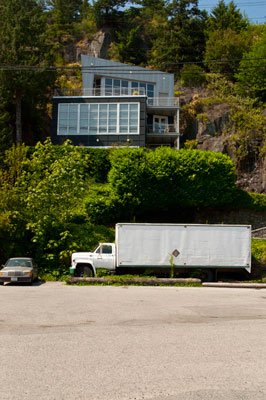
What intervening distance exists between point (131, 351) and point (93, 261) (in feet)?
45.0

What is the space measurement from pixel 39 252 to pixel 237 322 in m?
15.4

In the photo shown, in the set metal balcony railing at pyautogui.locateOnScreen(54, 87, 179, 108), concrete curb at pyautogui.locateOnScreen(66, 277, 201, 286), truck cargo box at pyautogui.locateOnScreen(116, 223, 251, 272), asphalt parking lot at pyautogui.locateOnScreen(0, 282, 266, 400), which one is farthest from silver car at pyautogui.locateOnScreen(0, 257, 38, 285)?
metal balcony railing at pyautogui.locateOnScreen(54, 87, 179, 108)

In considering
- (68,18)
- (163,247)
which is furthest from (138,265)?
(68,18)

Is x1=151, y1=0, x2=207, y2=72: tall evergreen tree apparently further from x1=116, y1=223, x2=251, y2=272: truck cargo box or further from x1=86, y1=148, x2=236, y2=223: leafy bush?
x1=116, y1=223, x2=251, y2=272: truck cargo box

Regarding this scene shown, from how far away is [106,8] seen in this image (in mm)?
67750

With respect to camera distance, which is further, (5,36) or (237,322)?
(5,36)

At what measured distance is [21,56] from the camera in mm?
39031

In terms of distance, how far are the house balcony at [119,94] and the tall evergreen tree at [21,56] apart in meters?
2.62

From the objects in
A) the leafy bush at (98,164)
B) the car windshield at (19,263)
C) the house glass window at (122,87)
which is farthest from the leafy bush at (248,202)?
the house glass window at (122,87)

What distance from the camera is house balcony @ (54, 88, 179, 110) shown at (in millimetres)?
41750

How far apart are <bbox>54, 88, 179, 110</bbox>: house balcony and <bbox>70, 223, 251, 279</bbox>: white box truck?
76.4 ft

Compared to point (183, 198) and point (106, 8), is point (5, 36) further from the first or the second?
point (106, 8)

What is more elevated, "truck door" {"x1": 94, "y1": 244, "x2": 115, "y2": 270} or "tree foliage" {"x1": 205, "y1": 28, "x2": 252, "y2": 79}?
"tree foliage" {"x1": 205, "y1": 28, "x2": 252, "y2": 79}

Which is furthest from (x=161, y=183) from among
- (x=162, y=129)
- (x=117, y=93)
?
(x=117, y=93)
